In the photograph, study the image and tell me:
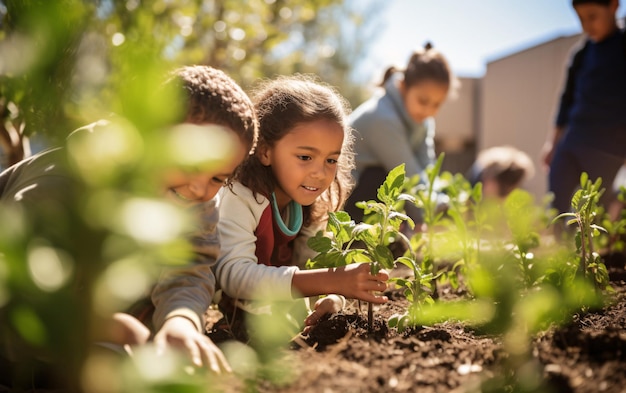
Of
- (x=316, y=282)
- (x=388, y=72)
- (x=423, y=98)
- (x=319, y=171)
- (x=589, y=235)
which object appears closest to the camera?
(x=316, y=282)

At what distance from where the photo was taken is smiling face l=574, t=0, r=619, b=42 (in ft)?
13.7

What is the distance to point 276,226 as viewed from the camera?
2.57 metres

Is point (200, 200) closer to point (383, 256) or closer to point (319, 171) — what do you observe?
point (383, 256)

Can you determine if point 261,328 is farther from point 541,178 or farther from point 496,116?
point 496,116

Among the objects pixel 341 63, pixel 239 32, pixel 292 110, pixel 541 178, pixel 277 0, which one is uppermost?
pixel 341 63

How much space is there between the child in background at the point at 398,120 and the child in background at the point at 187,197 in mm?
2490

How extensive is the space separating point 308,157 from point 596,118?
3.12 meters

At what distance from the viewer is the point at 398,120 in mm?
4500

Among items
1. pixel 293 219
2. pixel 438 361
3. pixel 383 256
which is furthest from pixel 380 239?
pixel 293 219

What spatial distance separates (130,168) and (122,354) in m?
0.75

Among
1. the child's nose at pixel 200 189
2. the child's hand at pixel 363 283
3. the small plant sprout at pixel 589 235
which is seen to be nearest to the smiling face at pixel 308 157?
the child's hand at pixel 363 283

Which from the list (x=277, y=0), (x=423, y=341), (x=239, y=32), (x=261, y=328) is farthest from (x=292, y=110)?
(x=277, y=0)

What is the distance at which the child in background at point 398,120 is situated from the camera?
14.5 feet

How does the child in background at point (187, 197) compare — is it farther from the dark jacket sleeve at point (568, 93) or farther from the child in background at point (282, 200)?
the dark jacket sleeve at point (568, 93)
